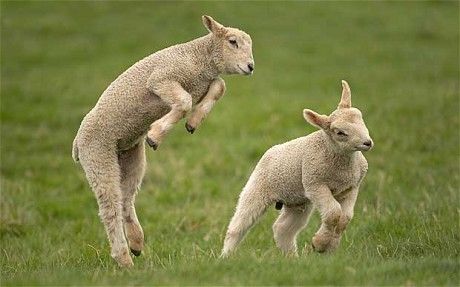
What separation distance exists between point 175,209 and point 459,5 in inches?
802

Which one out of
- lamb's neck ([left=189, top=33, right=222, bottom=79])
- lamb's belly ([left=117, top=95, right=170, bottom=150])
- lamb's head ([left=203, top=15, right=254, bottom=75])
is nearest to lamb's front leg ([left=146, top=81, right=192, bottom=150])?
lamb's belly ([left=117, top=95, right=170, bottom=150])

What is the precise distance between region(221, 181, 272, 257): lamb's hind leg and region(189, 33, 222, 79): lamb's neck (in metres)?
1.23

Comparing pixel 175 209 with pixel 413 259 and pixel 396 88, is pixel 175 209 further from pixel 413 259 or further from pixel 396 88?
pixel 396 88

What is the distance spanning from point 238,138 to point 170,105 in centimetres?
872

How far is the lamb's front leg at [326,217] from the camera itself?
738 centimetres

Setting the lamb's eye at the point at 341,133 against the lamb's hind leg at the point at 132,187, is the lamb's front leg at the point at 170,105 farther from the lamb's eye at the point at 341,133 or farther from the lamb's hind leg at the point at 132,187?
the lamb's eye at the point at 341,133

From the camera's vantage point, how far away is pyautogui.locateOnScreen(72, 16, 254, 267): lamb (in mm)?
7656

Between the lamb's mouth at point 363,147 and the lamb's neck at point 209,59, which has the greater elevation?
the lamb's neck at point 209,59

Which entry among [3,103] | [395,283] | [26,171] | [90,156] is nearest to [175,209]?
[26,171]

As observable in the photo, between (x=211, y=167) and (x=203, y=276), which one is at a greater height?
(x=203, y=276)

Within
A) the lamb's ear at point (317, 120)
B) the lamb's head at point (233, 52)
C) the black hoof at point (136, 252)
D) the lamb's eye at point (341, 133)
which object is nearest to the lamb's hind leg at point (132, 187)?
the black hoof at point (136, 252)

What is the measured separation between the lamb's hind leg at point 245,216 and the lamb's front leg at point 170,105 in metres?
1.29

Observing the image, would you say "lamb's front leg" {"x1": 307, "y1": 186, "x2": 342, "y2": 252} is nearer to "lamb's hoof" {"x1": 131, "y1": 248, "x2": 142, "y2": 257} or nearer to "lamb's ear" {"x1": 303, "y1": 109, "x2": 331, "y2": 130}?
"lamb's ear" {"x1": 303, "y1": 109, "x2": 331, "y2": 130}

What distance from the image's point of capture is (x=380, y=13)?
2880cm
